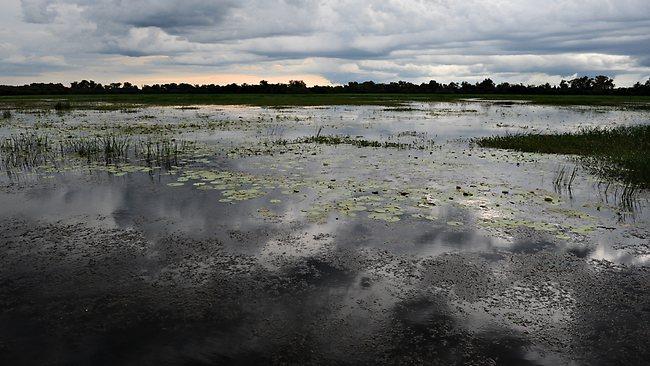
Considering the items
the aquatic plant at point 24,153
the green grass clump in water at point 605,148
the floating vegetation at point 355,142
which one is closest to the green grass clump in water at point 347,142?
the floating vegetation at point 355,142

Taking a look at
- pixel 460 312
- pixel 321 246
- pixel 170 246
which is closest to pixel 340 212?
pixel 321 246

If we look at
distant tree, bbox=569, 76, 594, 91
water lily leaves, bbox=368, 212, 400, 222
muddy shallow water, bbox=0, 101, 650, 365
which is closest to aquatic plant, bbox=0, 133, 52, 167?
muddy shallow water, bbox=0, 101, 650, 365

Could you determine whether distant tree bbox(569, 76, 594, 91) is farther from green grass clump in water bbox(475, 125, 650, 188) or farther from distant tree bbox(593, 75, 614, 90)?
green grass clump in water bbox(475, 125, 650, 188)

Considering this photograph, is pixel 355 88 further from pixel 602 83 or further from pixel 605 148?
pixel 605 148

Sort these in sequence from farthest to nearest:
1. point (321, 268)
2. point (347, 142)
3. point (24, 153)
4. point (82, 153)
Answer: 1. point (347, 142)
2. point (82, 153)
3. point (24, 153)
4. point (321, 268)

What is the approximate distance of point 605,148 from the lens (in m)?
21.0

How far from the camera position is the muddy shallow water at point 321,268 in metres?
5.80

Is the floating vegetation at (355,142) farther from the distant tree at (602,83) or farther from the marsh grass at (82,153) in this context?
the distant tree at (602,83)

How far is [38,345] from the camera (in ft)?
18.8

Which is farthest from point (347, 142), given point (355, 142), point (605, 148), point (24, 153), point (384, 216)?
point (24, 153)

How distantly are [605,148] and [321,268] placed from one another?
61.1 ft

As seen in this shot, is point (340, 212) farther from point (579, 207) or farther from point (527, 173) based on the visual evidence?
point (527, 173)

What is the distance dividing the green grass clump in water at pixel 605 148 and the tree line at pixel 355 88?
337ft

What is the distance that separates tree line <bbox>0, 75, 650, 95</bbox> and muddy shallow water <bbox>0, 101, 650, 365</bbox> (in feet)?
366
